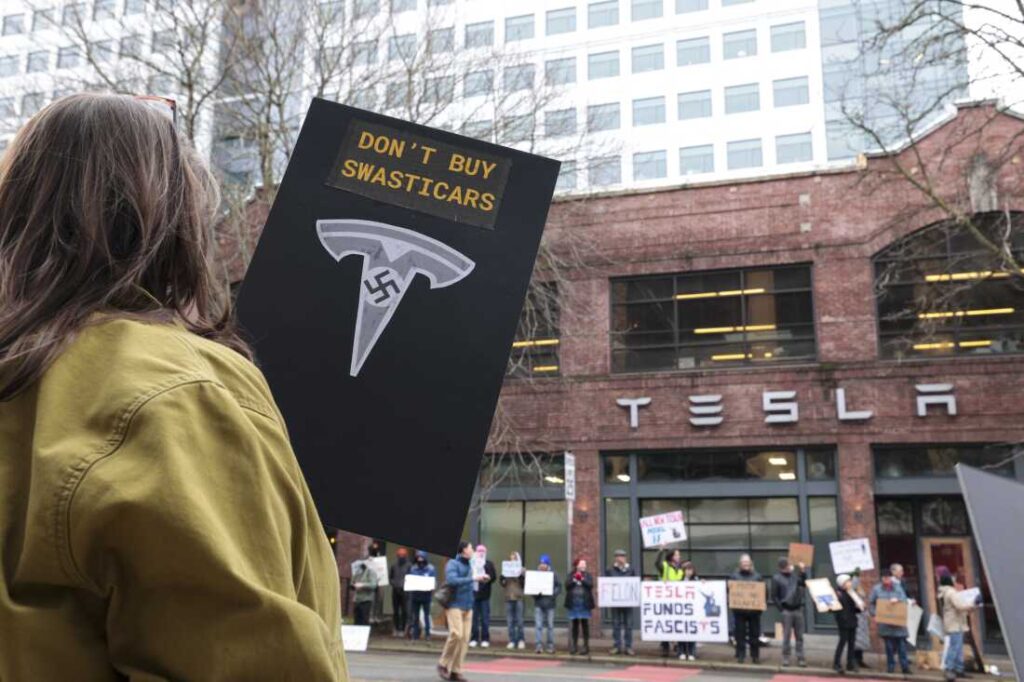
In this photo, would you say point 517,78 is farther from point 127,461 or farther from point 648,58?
point 648,58

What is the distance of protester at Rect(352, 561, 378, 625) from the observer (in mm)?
19250

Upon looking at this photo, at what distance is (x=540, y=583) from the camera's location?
18.8 metres

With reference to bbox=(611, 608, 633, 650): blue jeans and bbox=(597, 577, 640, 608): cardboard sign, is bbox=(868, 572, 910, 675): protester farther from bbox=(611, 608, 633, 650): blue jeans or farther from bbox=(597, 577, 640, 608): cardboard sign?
bbox=(611, 608, 633, 650): blue jeans

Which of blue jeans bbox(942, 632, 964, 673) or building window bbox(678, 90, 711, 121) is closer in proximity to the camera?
blue jeans bbox(942, 632, 964, 673)

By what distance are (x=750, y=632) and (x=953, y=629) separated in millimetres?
3581

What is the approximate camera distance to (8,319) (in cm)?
128

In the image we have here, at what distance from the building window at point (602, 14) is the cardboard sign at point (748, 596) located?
42.6 metres

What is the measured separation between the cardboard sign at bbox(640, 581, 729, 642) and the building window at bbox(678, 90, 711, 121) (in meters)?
40.2

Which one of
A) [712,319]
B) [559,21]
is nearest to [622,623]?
[712,319]

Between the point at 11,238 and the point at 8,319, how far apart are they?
16 centimetres

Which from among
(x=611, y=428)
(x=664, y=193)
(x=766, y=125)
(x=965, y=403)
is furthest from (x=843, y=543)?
(x=766, y=125)

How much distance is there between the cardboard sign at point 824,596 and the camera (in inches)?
664

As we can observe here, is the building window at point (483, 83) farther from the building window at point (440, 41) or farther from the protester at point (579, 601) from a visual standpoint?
the protester at point (579, 601)

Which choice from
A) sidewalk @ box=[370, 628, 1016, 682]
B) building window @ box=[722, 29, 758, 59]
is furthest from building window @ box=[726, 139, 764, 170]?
sidewalk @ box=[370, 628, 1016, 682]
